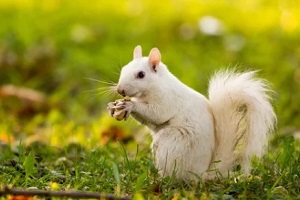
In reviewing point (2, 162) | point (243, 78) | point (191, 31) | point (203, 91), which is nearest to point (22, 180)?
point (2, 162)

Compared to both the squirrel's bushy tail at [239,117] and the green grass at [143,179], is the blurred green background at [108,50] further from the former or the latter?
the squirrel's bushy tail at [239,117]

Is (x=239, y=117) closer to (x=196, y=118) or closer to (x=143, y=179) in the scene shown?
(x=196, y=118)

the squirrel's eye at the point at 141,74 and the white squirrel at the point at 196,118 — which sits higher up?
the squirrel's eye at the point at 141,74

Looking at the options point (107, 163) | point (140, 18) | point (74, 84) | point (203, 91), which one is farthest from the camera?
point (140, 18)

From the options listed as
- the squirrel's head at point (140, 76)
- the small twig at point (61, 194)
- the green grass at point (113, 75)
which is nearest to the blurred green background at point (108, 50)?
the green grass at point (113, 75)

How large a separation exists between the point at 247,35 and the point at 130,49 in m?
1.51

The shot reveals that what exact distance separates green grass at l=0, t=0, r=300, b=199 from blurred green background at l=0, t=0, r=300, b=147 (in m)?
0.01

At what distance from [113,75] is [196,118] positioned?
13.0ft

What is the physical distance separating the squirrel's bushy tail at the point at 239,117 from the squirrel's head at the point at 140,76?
35 centimetres

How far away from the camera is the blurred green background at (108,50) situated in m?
7.16

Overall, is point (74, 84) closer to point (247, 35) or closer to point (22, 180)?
point (247, 35)

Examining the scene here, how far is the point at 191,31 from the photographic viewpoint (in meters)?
9.75

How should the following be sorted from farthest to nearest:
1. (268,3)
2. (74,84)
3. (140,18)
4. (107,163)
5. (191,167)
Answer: (268,3)
(140,18)
(74,84)
(107,163)
(191,167)

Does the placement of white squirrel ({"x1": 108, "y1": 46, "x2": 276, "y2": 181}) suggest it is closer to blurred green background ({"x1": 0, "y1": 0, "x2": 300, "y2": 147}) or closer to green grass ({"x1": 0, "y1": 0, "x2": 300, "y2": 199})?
green grass ({"x1": 0, "y1": 0, "x2": 300, "y2": 199})
